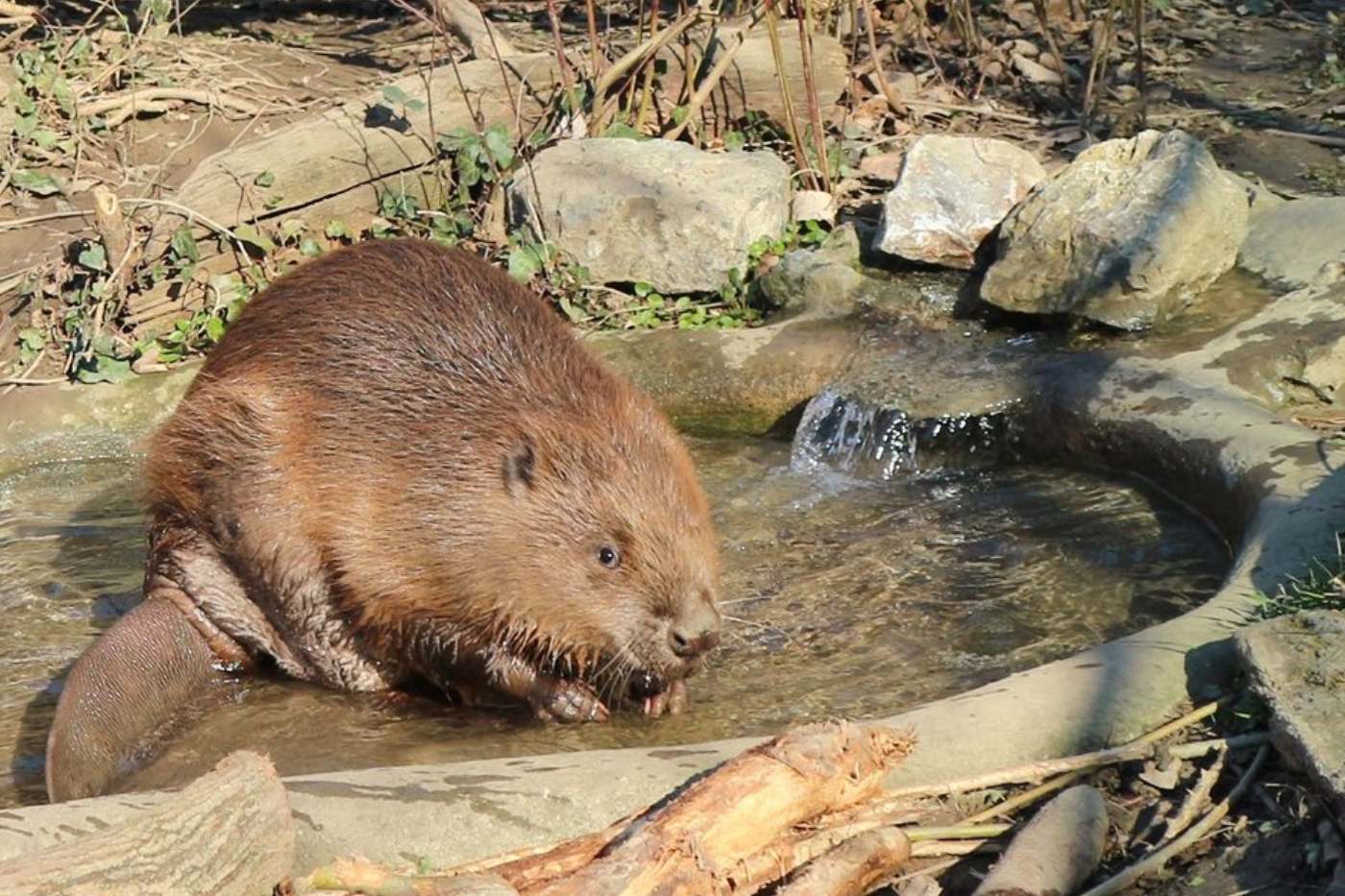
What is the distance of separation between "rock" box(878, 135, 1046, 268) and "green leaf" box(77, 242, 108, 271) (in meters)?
3.13

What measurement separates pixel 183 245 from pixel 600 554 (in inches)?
149

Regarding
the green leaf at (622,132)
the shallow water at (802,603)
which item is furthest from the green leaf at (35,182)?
the green leaf at (622,132)

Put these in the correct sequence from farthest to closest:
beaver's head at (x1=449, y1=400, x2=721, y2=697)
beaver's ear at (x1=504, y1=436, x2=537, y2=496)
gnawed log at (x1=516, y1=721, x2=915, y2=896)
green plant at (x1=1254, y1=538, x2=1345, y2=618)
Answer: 1. beaver's ear at (x1=504, y1=436, x2=537, y2=496)
2. beaver's head at (x1=449, y1=400, x2=721, y2=697)
3. green plant at (x1=1254, y1=538, x2=1345, y2=618)
4. gnawed log at (x1=516, y1=721, x2=915, y2=896)

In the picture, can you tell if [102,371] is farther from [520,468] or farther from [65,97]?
[520,468]

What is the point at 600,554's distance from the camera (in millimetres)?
4457

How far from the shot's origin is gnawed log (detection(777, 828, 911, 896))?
11.2ft

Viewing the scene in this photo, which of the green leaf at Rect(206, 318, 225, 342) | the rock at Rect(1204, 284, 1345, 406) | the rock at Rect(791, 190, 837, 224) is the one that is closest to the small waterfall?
the rock at Rect(1204, 284, 1345, 406)

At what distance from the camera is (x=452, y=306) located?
4.93 metres

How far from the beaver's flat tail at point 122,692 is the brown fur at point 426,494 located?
129mm

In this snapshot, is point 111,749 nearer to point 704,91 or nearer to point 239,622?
point 239,622

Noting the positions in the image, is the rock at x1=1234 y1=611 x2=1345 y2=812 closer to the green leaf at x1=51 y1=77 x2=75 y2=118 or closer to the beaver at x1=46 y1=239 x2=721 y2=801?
the beaver at x1=46 y1=239 x2=721 y2=801

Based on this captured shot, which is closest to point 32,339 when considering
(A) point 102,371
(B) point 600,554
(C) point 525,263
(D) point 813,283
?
(A) point 102,371

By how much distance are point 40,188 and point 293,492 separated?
407 cm

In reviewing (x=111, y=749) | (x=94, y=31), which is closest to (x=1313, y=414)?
(x=111, y=749)
